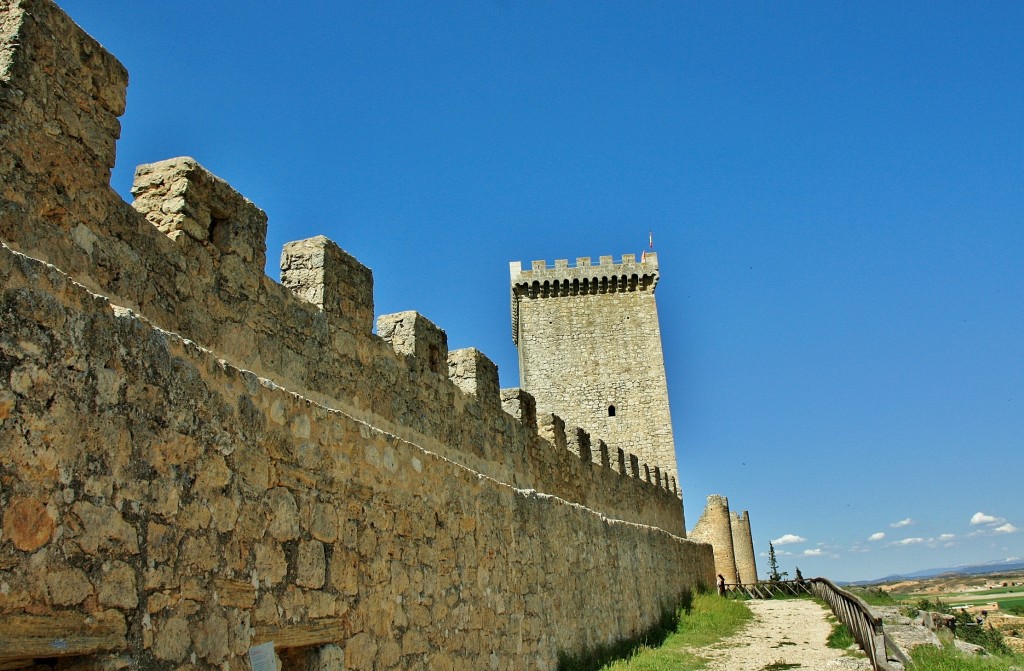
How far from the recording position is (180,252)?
3885mm

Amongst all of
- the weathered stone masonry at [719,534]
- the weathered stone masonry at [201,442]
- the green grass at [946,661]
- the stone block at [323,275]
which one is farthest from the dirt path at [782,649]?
the weathered stone masonry at [719,534]

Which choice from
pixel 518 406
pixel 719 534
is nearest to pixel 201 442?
pixel 518 406

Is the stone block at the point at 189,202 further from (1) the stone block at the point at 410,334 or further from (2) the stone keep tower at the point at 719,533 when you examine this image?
(2) the stone keep tower at the point at 719,533

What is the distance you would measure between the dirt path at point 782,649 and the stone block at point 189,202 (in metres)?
6.79

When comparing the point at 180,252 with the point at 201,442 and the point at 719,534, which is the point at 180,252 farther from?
the point at 719,534

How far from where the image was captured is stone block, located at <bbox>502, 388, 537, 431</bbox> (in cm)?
810

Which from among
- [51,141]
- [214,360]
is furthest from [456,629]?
[51,141]

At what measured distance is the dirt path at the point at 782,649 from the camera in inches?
345

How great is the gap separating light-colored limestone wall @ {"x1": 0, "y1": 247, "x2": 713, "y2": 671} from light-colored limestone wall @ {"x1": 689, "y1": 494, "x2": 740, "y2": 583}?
2503 cm

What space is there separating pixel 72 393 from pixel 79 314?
234 millimetres

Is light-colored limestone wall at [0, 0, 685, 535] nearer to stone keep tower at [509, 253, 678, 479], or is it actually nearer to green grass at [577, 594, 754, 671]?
green grass at [577, 594, 754, 671]

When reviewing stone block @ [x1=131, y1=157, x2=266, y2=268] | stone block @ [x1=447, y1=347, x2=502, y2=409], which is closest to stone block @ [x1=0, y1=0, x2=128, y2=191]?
stone block @ [x1=131, y1=157, x2=266, y2=268]

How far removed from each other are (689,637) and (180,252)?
951 cm

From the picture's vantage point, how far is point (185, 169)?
12.9ft
